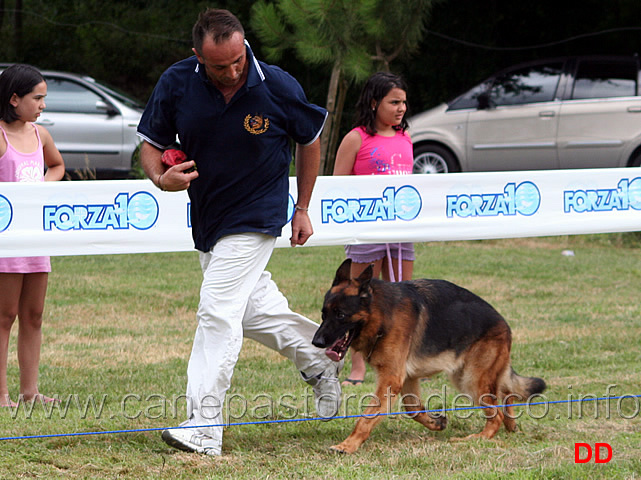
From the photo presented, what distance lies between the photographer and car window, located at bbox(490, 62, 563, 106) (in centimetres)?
1241

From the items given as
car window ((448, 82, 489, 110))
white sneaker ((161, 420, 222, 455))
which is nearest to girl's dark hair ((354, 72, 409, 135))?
white sneaker ((161, 420, 222, 455))

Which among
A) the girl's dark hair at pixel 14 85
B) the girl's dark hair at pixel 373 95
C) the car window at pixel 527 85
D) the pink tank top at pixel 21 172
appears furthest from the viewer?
the car window at pixel 527 85

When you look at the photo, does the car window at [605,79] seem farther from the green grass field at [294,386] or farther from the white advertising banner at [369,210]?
the white advertising banner at [369,210]

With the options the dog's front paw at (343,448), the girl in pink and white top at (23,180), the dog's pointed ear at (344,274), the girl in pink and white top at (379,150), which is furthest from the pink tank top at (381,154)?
the dog's front paw at (343,448)

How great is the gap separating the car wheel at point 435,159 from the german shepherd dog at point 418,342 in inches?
317

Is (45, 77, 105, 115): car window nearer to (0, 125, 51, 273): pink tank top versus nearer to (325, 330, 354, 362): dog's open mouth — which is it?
(0, 125, 51, 273): pink tank top

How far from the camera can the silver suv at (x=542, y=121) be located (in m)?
11.9

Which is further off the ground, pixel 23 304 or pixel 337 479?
pixel 23 304

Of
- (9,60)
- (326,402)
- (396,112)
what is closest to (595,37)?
(9,60)

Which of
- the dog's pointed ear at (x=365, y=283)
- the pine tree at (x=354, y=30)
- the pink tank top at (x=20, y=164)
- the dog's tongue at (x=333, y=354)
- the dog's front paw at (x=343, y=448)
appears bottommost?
the dog's front paw at (x=343, y=448)

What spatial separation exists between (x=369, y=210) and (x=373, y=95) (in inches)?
38.1

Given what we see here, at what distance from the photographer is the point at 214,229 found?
402cm

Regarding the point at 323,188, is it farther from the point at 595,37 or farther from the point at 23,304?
the point at 595,37

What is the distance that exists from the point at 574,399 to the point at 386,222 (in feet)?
5.91
